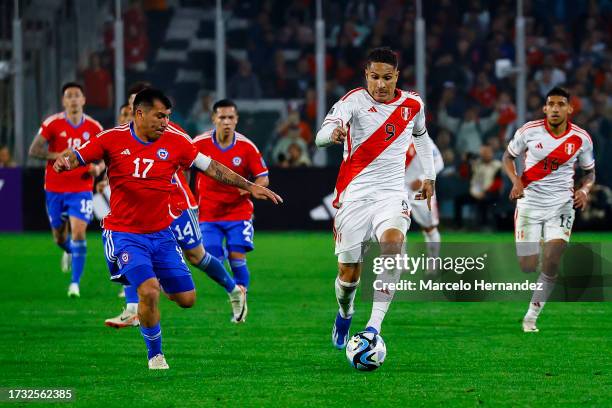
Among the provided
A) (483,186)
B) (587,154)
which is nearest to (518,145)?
(587,154)

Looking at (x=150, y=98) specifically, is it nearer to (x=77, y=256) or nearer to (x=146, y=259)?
(x=146, y=259)

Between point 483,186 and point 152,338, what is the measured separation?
53.7 feet

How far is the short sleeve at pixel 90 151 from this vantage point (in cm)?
880

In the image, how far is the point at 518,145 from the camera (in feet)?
38.9

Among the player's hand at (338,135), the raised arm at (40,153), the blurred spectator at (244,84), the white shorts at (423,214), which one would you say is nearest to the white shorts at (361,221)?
the player's hand at (338,135)

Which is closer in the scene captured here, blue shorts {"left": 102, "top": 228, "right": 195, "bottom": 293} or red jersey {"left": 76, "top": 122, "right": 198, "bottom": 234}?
blue shorts {"left": 102, "top": 228, "right": 195, "bottom": 293}

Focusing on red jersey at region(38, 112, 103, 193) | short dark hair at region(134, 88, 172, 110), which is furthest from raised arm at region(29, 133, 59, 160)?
short dark hair at region(134, 88, 172, 110)

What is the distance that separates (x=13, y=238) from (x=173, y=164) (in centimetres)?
1512

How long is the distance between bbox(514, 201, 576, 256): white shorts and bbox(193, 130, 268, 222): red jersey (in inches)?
99.3

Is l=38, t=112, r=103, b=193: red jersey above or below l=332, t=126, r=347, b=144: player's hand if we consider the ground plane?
below

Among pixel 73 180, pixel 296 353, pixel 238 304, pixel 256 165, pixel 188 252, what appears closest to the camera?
pixel 296 353

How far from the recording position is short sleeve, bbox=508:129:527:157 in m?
11.8

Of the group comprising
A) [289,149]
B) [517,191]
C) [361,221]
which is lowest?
[289,149]

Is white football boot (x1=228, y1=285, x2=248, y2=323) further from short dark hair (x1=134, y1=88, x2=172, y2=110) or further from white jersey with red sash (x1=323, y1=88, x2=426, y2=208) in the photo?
short dark hair (x1=134, y1=88, x2=172, y2=110)
